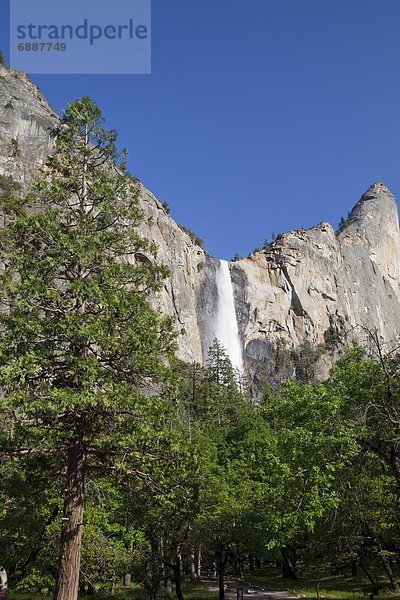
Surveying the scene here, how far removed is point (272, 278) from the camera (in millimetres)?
101500

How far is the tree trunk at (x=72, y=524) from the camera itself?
9.67 meters

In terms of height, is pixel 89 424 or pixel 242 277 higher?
pixel 242 277

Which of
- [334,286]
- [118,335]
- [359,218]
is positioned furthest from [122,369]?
[359,218]

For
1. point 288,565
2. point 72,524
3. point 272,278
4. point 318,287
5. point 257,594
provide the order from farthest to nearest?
point 318,287 < point 272,278 < point 288,565 < point 257,594 < point 72,524

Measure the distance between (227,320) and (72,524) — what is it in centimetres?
8401

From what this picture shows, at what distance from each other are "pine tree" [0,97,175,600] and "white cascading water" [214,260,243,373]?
258ft

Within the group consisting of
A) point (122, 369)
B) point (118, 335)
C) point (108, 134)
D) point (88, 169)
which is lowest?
point (122, 369)

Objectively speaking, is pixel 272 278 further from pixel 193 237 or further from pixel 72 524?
pixel 72 524

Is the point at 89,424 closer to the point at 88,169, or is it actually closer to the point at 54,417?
the point at 54,417

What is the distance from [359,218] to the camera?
13175 cm

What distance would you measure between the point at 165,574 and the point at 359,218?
126542 mm

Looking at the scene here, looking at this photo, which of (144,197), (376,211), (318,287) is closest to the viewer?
(144,197)

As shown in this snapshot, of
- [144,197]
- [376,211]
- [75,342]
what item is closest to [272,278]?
[144,197]

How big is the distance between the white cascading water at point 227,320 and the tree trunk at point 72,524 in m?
79.3
